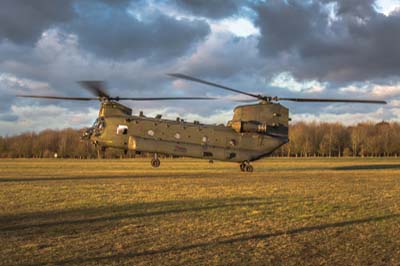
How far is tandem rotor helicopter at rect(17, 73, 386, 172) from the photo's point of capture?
3039 centimetres

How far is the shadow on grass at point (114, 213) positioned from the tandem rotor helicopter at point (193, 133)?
15524 mm

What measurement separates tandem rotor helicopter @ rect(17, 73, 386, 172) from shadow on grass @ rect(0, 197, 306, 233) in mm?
15524

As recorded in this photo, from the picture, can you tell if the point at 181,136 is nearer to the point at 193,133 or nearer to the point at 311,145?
the point at 193,133

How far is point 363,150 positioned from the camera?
4218 inches

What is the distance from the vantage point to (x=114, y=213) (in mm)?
12234

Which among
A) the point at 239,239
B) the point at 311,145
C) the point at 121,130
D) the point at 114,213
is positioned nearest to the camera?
the point at 239,239

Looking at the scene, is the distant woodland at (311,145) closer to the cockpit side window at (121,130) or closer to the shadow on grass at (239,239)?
the cockpit side window at (121,130)

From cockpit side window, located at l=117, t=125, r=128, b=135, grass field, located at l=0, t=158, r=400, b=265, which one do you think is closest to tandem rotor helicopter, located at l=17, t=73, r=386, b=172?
cockpit side window, located at l=117, t=125, r=128, b=135

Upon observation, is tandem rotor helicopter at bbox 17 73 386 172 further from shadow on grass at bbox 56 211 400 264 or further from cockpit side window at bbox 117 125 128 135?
shadow on grass at bbox 56 211 400 264

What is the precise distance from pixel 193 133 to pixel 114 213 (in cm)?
1869

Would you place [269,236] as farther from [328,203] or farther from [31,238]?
[328,203]

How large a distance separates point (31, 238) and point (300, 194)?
10687 mm

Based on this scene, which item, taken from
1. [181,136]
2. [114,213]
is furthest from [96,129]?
[114,213]

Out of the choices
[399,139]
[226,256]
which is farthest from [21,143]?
[226,256]
